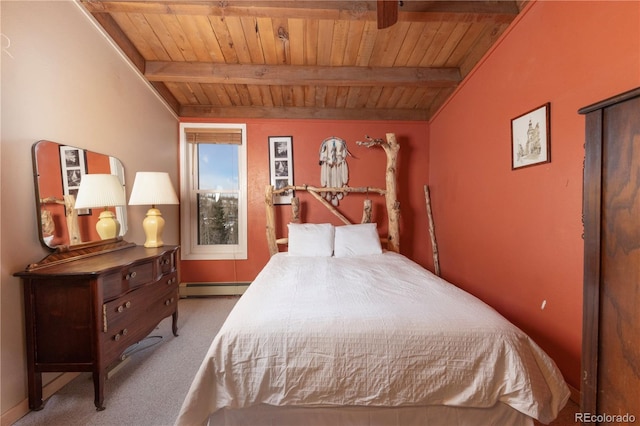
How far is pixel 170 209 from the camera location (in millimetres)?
2963

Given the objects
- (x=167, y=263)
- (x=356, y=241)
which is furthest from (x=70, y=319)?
(x=356, y=241)

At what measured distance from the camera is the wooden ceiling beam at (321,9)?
166cm

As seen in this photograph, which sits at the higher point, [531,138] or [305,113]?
[305,113]

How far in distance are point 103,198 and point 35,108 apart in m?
0.60

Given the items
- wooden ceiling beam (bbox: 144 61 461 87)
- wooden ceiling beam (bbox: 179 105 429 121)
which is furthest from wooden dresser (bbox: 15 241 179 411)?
wooden ceiling beam (bbox: 179 105 429 121)

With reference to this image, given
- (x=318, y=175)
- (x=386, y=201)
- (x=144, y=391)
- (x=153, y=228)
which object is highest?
(x=318, y=175)

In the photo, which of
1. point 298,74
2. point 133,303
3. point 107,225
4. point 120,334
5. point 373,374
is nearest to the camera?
point 373,374

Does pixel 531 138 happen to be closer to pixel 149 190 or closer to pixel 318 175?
pixel 318 175

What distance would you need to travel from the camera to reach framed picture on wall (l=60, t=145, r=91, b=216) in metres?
1.51

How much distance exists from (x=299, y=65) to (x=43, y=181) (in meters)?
2.16

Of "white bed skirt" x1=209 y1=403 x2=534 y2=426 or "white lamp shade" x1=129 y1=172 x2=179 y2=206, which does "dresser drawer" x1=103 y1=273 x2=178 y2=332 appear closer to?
"white lamp shade" x1=129 y1=172 x2=179 y2=206

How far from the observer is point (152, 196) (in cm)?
207

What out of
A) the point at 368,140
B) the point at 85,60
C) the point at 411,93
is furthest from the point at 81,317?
the point at 411,93

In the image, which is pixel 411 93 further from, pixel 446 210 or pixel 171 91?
pixel 171 91
